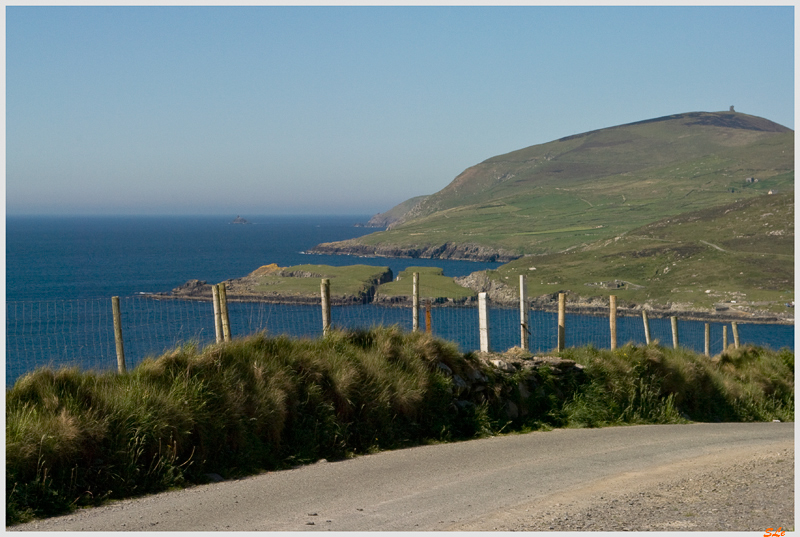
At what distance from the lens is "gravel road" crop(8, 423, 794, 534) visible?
678 cm

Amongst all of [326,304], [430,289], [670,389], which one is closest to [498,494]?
[326,304]

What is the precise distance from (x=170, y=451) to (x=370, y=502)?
7.01ft

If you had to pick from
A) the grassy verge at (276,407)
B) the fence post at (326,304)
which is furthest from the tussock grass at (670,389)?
the fence post at (326,304)

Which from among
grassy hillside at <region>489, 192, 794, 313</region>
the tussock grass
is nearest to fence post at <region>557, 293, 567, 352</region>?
the tussock grass

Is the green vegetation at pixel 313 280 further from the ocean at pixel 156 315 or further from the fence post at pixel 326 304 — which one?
the fence post at pixel 326 304

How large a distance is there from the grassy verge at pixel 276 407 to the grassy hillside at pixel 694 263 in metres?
105

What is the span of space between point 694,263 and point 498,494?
134533mm

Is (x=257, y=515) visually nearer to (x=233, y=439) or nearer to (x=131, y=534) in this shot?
(x=131, y=534)

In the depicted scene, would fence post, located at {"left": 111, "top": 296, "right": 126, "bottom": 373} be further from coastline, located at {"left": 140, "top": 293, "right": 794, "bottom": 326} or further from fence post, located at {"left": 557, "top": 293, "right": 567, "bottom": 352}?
coastline, located at {"left": 140, "top": 293, "right": 794, "bottom": 326}

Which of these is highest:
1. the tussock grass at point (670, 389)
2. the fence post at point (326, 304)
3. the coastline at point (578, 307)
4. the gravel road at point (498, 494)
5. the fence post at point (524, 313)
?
the fence post at point (326, 304)

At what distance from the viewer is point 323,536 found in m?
6.39

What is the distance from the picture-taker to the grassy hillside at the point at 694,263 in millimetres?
117500

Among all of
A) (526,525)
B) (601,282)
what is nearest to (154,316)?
(526,525)

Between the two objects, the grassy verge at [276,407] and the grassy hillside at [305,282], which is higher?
the grassy verge at [276,407]
